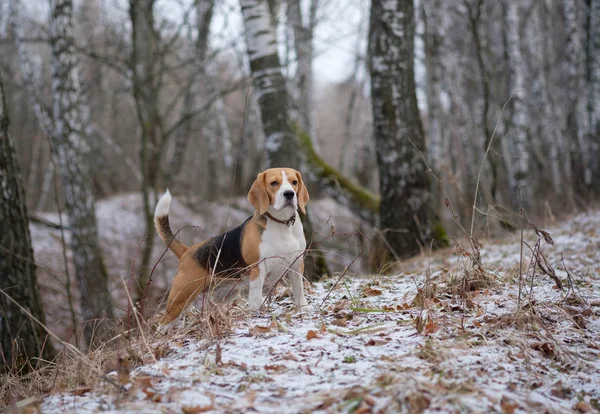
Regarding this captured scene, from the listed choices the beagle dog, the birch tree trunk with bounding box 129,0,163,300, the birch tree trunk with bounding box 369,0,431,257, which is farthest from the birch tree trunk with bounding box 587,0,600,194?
the beagle dog

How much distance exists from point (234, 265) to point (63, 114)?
14.7ft

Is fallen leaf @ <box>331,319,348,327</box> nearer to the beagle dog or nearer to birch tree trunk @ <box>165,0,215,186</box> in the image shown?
the beagle dog

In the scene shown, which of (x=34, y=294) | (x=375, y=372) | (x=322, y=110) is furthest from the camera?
(x=322, y=110)

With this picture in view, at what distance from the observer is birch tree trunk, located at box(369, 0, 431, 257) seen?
6.79 m

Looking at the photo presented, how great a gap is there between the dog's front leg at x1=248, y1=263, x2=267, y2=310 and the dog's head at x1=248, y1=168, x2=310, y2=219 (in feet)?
1.23

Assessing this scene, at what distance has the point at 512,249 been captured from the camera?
6.27m

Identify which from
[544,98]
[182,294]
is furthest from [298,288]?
[544,98]

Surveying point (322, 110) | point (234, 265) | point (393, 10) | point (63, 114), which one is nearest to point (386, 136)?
point (393, 10)

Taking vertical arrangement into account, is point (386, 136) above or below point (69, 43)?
below

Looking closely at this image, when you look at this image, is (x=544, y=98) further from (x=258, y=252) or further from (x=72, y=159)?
(x=258, y=252)

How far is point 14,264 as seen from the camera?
467 centimetres

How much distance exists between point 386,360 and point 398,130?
178 inches

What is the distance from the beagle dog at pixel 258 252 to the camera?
3.59 metres

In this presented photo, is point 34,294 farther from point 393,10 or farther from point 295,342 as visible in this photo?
point 393,10
